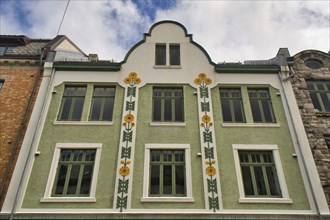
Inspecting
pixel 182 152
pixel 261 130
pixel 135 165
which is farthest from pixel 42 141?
pixel 261 130

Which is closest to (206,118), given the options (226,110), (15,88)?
(226,110)

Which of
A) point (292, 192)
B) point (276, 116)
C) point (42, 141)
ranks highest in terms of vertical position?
point (276, 116)

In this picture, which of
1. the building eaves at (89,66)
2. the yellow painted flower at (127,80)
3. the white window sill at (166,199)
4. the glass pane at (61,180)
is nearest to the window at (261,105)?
the white window sill at (166,199)

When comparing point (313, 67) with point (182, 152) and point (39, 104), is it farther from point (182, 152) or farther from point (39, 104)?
point (39, 104)

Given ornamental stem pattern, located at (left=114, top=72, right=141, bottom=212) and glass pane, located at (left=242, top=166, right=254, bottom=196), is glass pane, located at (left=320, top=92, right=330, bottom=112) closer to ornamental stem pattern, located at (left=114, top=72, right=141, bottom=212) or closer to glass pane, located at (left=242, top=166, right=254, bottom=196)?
glass pane, located at (left=242, top=166, right=254, bottom=196)

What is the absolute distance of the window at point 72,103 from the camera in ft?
39.9

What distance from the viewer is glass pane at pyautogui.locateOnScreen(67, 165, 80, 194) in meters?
10.3

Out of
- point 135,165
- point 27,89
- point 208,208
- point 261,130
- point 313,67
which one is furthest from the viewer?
point 313,67

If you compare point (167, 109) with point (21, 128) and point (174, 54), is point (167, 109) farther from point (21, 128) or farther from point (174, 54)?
point (21, 128)

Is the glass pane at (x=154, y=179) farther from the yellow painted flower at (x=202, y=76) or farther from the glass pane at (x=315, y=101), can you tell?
the glass pane at (x=315, y=101)

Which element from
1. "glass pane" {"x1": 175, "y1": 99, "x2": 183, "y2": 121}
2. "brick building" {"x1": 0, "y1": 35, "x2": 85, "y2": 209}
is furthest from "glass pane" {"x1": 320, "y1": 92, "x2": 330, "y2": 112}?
"brick building" {"x1": 0, "y1": 35, "x2": 85, "y2": 209}

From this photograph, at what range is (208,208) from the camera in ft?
32.0

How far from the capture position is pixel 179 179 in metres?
10.6

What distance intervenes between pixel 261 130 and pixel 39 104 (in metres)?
10.4
